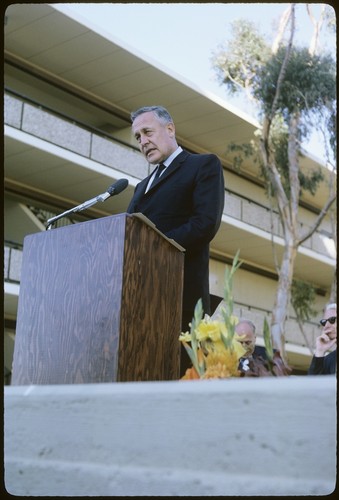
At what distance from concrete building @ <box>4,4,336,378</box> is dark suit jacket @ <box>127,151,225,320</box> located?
36.6 feet

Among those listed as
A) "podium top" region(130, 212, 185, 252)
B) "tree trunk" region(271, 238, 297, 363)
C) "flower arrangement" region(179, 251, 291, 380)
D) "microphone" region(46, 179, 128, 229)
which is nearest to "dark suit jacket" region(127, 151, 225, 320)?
"microphone" region(46, 179, 128, 229)

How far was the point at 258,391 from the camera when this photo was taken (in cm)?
157

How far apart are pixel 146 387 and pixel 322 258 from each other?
71.9 ft

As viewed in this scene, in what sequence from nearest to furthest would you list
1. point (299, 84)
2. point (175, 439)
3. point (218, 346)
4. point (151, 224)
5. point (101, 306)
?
1. point (175, 439)
2. point (218, 346)
3. point (101, 306)
4. point (151, 224)
5. point (299, 84)

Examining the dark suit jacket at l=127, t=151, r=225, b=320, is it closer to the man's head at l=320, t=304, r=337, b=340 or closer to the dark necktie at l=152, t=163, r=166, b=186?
the dark necktie at l=152, t=163, r=166, b=186

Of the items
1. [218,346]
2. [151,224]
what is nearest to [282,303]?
[151,224]

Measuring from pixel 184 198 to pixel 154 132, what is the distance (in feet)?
1.00

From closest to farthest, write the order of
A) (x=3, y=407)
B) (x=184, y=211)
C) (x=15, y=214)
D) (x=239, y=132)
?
(x=3, y=407) < (x=184, y=211) < (x=15, y=214) < (x=239, y=132)

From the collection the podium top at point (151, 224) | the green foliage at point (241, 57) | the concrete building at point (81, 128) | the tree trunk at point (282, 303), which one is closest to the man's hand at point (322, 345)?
the podium top at point (151, 224)

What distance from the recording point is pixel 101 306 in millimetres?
2500

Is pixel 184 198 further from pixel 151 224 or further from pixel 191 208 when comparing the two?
pixel 151 224

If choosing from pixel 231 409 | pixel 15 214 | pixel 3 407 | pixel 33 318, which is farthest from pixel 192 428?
pixel 15 214

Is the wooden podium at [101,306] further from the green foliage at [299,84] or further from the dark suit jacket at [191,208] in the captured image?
the green foliage at [299,84]

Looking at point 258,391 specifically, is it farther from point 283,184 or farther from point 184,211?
point 283,184
